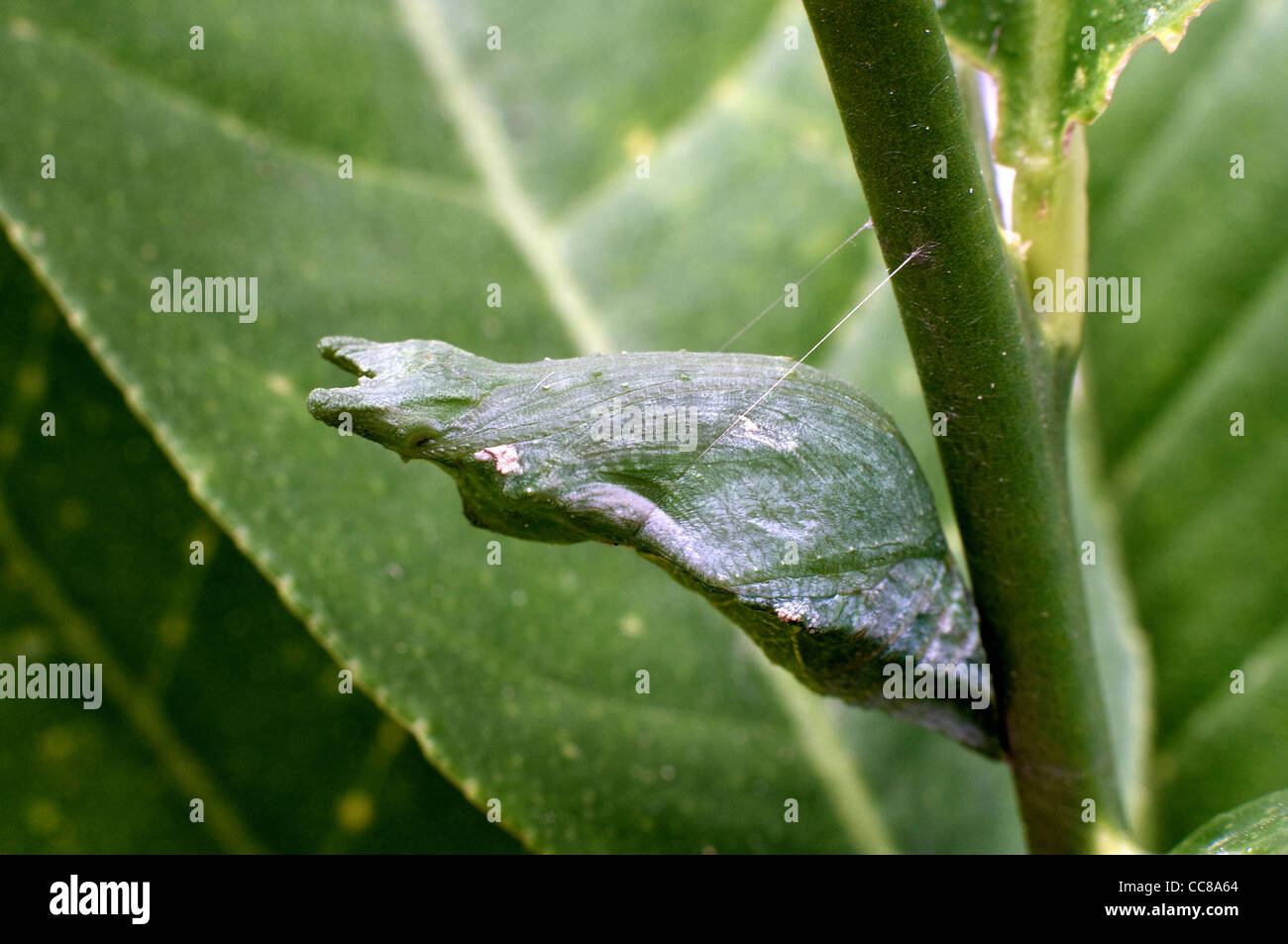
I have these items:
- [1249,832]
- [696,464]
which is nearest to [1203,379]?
[1249,832]

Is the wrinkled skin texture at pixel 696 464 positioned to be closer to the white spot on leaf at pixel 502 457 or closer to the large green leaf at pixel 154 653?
the white spot on leaf at pixel 502 457

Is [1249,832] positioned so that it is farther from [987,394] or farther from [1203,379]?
[1203,379]

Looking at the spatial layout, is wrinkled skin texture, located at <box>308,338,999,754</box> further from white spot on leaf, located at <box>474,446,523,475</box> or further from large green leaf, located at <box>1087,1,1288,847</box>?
large green leaf, located at <box>1087,1,1288,847</box>

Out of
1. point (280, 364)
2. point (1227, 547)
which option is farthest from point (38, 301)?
point (1227, 547)

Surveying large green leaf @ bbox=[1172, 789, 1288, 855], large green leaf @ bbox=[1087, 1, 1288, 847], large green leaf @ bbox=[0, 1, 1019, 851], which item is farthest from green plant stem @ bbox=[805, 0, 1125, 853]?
large green leaf @ bbox=[1087, 1, 1288, 847]

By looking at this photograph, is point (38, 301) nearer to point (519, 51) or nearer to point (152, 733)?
point (152, 733)

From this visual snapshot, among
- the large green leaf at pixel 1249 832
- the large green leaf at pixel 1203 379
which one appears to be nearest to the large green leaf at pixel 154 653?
the large green leaf at pixel 1249 832
